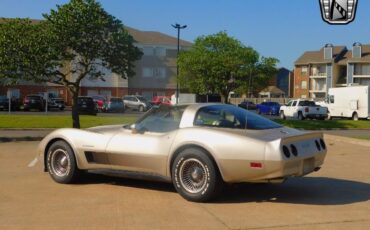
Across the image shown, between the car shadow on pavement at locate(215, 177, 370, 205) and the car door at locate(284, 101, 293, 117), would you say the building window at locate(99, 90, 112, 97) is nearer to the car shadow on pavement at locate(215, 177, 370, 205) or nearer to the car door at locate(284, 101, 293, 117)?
the car door at locate(284, 101, 293, 117)

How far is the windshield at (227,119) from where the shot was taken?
7.44m

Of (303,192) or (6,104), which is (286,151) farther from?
(6,104)

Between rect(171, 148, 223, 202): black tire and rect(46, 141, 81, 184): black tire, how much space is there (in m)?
1.91

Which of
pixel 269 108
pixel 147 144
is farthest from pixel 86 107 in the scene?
pixel 147 144

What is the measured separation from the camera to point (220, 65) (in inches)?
1515

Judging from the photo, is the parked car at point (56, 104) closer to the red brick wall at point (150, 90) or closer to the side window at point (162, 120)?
the red brick wall at point (150, 90)

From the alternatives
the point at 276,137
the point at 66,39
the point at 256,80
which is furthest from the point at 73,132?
the point at 256,80

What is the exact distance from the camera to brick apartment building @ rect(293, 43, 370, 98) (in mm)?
80812

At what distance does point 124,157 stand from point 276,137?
7.38 feet

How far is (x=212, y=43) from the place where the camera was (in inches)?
1684

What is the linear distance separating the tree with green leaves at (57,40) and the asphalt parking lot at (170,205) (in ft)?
31.8

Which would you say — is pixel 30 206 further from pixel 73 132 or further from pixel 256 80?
pixel 256 80

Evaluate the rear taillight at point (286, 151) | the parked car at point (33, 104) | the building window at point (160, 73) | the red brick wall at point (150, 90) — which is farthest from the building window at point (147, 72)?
the rear taillight at point (286, 151)

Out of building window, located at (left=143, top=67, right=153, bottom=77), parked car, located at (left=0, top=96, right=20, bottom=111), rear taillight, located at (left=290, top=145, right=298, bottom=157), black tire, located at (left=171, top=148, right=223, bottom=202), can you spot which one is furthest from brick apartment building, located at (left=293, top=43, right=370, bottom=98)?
black tire, located at (left=171, top=148, right=223, bottom=202)
